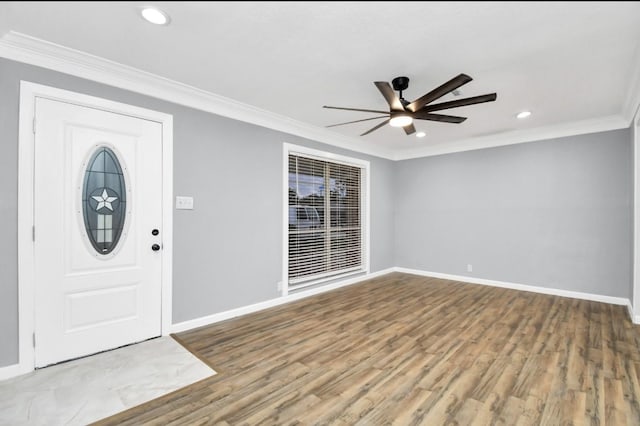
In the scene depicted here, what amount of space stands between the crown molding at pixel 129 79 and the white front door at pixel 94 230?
0.31m

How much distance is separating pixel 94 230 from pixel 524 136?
6.00 m

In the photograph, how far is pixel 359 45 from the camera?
2.36m

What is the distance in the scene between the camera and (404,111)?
2.82m

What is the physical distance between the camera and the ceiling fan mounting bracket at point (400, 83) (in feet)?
9.50

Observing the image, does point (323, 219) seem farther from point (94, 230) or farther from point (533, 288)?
point (533, 288)

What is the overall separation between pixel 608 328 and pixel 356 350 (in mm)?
2917

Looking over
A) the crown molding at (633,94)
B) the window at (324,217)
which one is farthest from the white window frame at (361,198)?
the crown molding at (633,94)

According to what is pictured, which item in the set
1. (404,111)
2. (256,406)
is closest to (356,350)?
(256,406)

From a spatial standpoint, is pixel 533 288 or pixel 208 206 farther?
pixel 533 288

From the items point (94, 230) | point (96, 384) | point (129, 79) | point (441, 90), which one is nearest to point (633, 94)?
point (441, 90)

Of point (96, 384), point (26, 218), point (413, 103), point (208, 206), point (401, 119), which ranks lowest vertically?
point (96, 384)

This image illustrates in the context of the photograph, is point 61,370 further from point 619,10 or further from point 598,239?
point 598,239

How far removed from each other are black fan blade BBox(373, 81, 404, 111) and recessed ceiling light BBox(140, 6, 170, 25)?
1566 millimetres

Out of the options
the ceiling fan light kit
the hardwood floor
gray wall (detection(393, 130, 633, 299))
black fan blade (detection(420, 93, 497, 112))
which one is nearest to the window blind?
the hardwood floor
